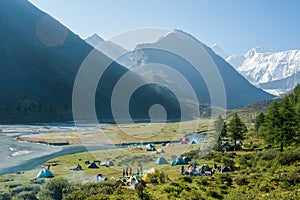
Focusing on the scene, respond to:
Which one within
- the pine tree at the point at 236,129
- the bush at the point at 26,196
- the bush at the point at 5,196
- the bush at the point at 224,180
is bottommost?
the bush at the point at 5,196

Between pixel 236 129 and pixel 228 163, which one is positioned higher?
pixel 236 129

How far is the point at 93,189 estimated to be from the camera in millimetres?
20609

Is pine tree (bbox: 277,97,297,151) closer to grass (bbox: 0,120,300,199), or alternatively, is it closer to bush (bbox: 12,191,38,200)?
grass (bbox: 0,120,300,199)

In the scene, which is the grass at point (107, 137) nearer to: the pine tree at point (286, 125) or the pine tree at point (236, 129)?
the pine tree at point (236, 129)

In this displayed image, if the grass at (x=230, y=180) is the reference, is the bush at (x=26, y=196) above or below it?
below

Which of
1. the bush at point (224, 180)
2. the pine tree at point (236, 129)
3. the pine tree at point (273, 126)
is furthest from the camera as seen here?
the pine tree at point (236, 129)

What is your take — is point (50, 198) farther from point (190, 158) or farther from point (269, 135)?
point (269, 135)

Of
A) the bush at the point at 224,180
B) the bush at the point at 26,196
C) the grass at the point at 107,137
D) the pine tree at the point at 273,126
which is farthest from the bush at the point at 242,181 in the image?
the grass at the point at 107,137

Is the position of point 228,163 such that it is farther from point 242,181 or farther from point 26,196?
point 26,196

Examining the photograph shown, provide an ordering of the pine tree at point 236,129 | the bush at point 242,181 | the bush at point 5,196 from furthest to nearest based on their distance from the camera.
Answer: the pine tree at point 236,129 → the bush at point 5,196 → the bush at point 242,181

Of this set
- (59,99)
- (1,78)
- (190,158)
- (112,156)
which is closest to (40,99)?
(59,99)

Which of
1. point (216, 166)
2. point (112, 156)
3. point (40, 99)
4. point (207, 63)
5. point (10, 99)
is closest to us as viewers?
point (207, 63)

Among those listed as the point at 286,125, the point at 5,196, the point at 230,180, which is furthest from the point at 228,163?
the point at 5,196

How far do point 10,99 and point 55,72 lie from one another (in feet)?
158
